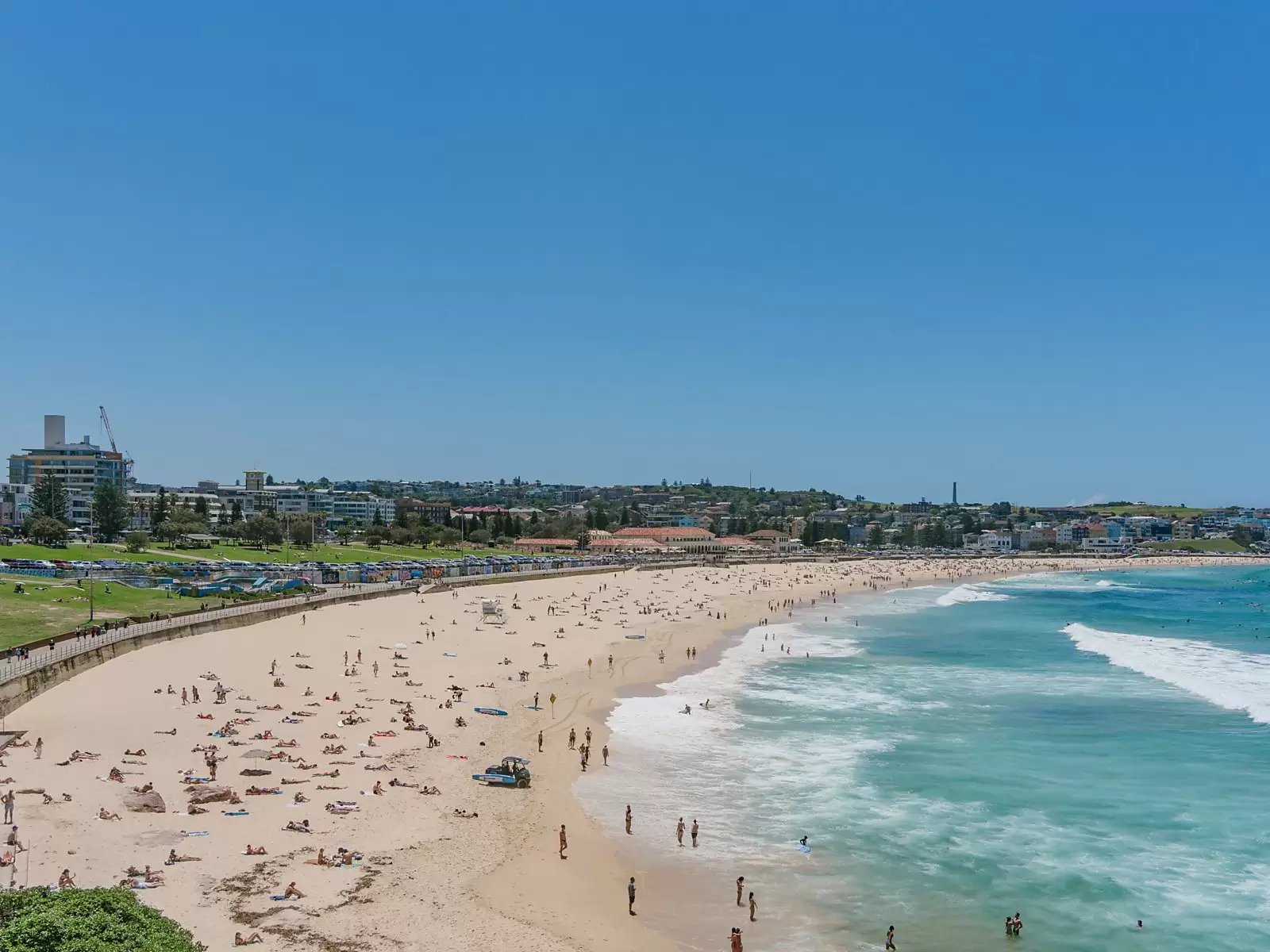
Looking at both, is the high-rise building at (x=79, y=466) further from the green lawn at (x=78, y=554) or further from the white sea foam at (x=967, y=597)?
the white sea foam at (x=967, y=597)

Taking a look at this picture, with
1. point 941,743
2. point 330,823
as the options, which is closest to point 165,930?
point 330,823

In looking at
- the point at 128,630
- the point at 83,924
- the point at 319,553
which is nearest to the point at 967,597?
the point at 319,553

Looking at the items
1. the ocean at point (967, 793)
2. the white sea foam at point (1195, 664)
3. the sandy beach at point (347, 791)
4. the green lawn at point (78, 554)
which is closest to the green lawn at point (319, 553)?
the green lawn at point (78, 554)

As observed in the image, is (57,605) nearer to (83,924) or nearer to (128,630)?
(128,630)

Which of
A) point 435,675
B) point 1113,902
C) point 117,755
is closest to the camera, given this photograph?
point 1113,902

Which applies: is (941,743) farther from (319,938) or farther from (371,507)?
(371,507)

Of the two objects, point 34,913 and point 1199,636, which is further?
point 1199,636
